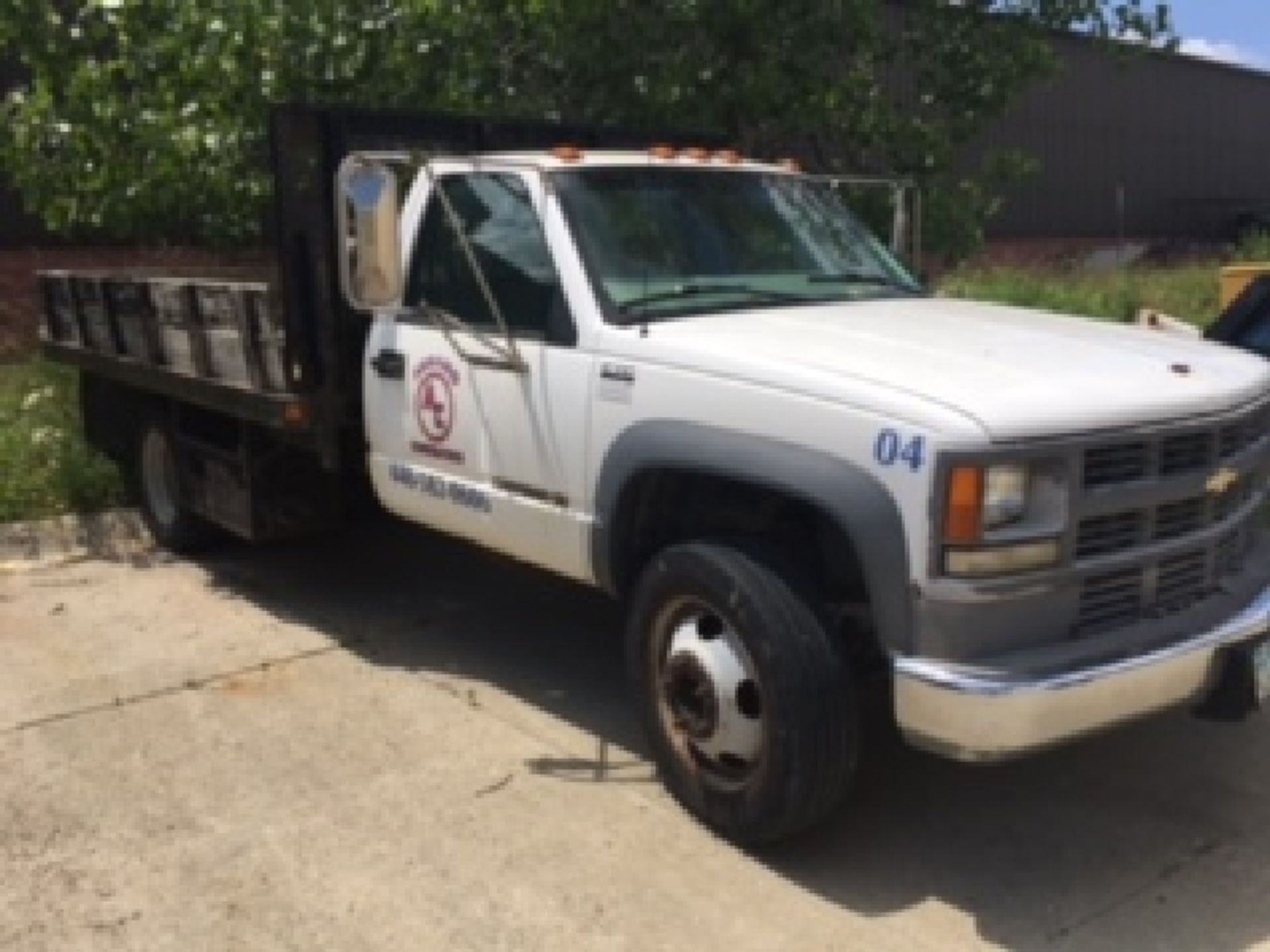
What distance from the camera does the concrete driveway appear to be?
3.87m

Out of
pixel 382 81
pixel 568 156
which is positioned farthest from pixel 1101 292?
pixel 568 156

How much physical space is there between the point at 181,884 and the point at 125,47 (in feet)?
19.1

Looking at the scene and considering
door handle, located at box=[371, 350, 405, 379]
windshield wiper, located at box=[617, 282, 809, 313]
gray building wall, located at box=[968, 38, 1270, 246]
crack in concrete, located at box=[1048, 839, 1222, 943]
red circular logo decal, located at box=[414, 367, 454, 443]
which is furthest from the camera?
gray building wall, located at box=[968, 38, 1270, 246]

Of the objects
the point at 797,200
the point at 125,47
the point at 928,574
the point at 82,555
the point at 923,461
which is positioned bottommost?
the point at 82,555

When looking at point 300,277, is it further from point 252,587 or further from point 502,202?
point 252,587

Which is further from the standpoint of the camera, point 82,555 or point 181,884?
point 82,555

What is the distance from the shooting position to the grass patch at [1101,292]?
12.4 metres

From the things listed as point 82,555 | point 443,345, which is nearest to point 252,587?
point 82,555

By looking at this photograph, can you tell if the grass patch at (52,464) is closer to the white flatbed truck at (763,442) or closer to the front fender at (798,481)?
the white flatbed truck at (763,442)

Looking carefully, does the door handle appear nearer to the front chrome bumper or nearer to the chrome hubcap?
the chrome hubcap

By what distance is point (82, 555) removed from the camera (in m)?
7.84

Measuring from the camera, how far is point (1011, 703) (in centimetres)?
359

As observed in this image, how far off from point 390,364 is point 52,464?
3948 mm

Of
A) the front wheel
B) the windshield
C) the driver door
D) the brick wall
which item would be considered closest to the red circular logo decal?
the driver door
